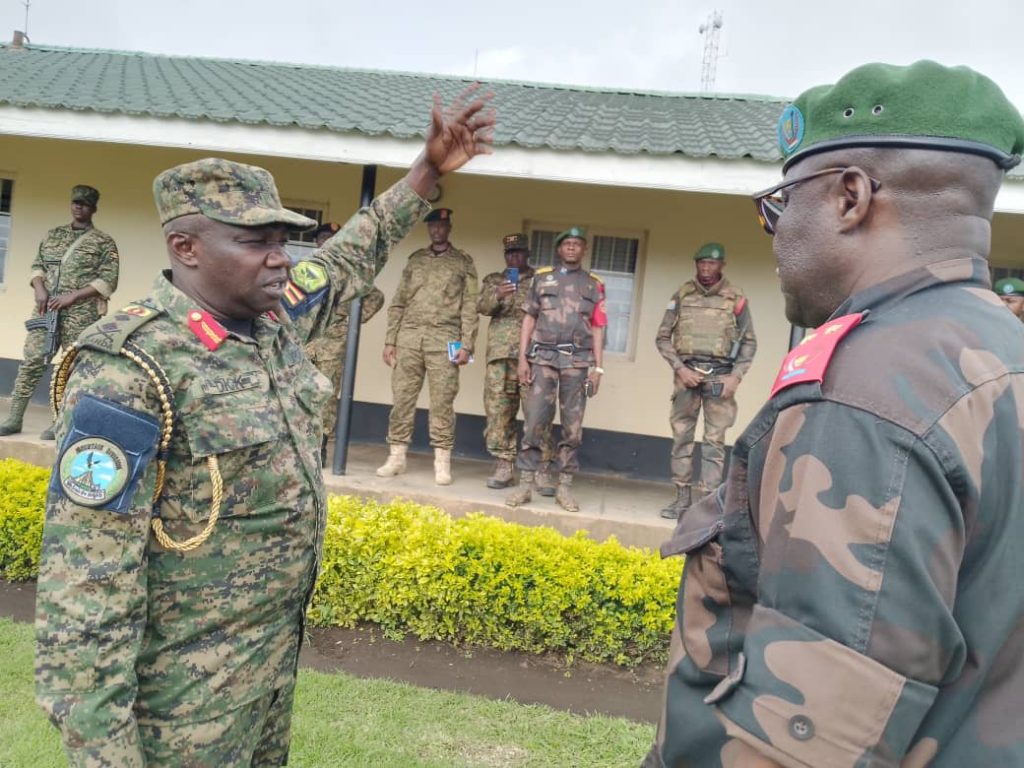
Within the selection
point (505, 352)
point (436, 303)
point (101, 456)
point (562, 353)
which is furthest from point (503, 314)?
point (101, 456)

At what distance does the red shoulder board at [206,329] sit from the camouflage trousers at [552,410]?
406cm

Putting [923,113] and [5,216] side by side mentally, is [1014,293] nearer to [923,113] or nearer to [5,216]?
[923,113]

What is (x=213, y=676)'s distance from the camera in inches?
61.8

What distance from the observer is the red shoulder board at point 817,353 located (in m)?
0.91

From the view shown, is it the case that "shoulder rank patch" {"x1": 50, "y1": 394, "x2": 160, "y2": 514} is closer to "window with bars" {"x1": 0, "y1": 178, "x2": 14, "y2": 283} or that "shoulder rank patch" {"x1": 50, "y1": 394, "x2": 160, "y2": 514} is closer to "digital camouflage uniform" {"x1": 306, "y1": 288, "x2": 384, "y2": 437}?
"digital camouflage uniform" {"x1": 306, "y1": 288, "x2": 384, "y2": 437}

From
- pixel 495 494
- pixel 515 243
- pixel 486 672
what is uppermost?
pixel 515 243

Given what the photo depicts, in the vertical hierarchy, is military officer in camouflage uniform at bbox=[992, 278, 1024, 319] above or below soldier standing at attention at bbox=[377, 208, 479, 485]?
above

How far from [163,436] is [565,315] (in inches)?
172

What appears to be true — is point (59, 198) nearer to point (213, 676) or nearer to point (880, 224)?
point (213, 676)

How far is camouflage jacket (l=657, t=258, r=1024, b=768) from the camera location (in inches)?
30.9

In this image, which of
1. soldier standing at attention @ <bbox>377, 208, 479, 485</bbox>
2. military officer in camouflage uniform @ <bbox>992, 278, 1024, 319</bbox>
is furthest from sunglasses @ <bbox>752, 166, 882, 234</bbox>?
military officer in camouflage uniform @ <bbox>992, 278, 1024, 319</bbox>

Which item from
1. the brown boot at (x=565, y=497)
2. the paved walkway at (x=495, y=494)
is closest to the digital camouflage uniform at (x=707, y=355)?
the paved walkway at (x=495, y=494)

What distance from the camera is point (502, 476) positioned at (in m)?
5.99

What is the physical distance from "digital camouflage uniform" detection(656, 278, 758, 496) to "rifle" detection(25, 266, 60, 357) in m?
5.32
